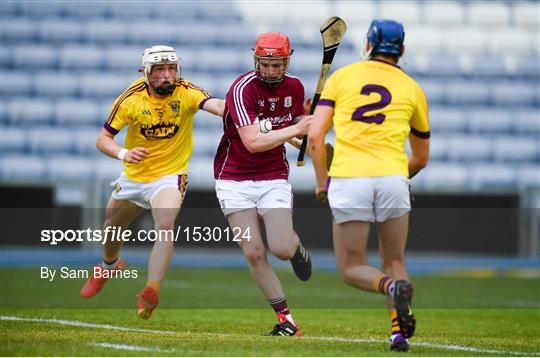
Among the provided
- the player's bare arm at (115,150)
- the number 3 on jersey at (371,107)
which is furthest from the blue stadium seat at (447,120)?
the number 3 on jersey at (371,107)

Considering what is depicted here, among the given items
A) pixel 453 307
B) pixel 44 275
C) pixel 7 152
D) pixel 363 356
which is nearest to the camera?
pixel 363 356

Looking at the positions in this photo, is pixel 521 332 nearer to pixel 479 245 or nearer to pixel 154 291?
pixel 154 291

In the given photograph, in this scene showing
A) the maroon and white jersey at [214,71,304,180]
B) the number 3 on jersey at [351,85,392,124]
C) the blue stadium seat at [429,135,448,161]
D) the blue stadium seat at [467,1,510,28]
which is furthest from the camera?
the blue stadium seat at [467,1,510,28]

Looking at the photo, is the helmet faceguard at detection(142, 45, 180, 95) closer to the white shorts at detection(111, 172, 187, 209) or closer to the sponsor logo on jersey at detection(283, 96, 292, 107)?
the white shorts at detection(111, 172, 187, 209)

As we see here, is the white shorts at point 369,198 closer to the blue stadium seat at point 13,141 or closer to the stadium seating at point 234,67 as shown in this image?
the stadium seating at point 234,67

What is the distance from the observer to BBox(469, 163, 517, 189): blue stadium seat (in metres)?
18.8

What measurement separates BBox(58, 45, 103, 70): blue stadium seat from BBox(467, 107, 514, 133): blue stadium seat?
678 cm

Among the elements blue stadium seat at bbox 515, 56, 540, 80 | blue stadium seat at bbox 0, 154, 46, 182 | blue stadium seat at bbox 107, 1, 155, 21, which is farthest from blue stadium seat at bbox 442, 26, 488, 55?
blue stadium seat at bbox 0, 154, 46, 182

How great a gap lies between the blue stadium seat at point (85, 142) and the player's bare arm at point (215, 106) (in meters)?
10.1

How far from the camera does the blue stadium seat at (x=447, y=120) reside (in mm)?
19766

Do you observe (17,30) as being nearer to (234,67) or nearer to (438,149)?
(234,67)

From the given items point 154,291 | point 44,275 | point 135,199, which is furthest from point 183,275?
point 154,291

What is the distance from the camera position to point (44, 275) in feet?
49.1

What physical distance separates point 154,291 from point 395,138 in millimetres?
2366
